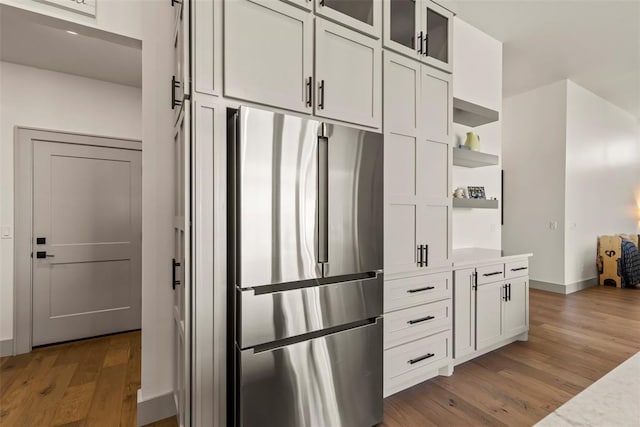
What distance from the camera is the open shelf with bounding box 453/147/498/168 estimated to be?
9.56 ft

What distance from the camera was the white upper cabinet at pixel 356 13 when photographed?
1.82 metres

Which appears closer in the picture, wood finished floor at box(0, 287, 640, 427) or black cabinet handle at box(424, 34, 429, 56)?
wood finished floor at box(0, 287, 640, 427)

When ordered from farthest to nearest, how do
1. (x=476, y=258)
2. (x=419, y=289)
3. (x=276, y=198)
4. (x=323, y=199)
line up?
1. (x=476, y=258)
2. (x=419, y=289)
3. (x=323, y=199)
4. (x=276, y=198)

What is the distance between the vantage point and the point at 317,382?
1630mm

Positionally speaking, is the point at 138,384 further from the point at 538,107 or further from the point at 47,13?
the point at 538,107

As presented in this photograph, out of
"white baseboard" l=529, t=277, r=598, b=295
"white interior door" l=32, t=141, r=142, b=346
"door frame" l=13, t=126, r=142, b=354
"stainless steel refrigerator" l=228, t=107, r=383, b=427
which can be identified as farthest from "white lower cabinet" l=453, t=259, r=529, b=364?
"door frame" l=13, t=126, r=142, b=354

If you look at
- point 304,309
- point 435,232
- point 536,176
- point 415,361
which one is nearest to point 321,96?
point 304,309

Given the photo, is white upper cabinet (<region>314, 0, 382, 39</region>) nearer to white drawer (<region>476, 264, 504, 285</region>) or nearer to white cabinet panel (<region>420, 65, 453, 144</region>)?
white cabinet panel (<region>420, 65, 453, 144</region>)

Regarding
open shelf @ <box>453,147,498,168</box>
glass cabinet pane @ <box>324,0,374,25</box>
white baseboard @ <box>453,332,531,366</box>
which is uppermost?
glass cabinet pane @ <box>324,0,374,25</box>

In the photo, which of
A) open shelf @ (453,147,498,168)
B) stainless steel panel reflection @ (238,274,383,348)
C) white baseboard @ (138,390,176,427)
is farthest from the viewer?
open shelf @ (453,147,498,168)

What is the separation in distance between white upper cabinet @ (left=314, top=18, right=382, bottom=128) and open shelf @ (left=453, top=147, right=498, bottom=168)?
4.03 feet

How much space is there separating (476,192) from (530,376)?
5.81 ft

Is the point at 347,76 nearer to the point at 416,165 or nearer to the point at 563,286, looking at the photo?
the point at 416,165

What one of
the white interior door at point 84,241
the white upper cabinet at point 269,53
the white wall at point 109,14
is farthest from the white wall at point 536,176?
the white interior door at point 84,241
